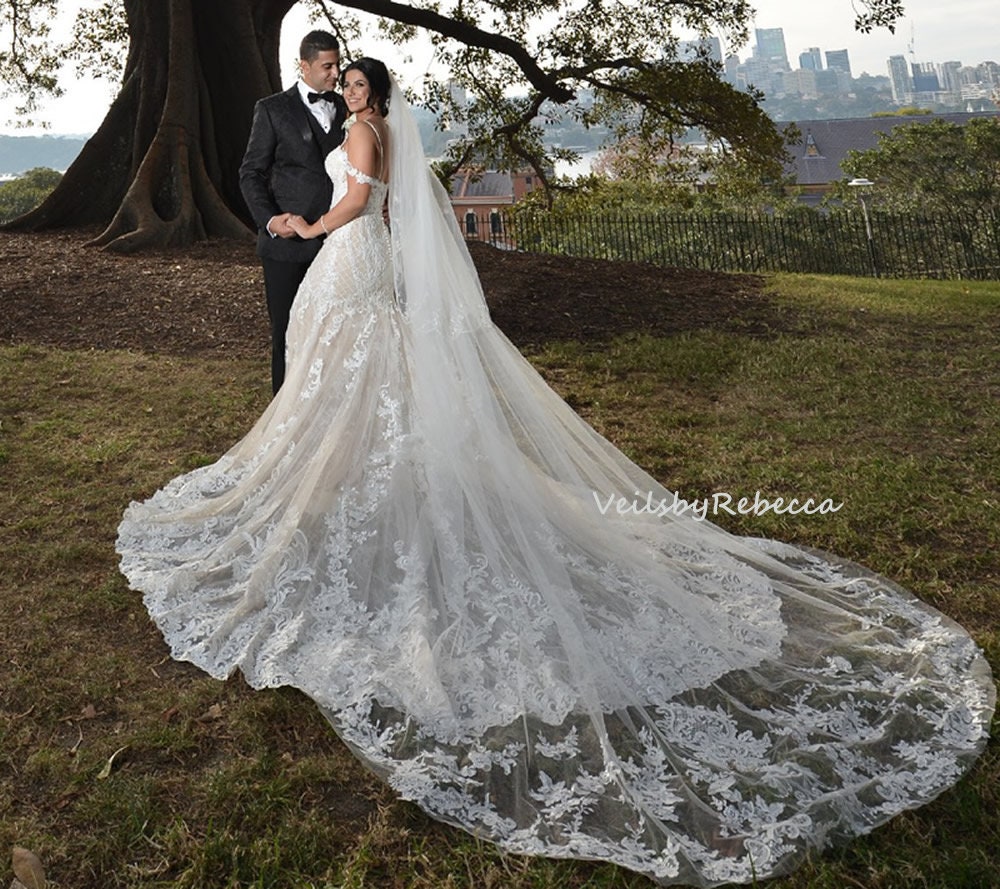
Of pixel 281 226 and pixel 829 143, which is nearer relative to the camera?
pixel 281 226

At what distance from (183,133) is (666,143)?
6.35 metres

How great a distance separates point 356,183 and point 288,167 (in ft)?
3.92

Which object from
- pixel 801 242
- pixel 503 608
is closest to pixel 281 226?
pixel 503 608

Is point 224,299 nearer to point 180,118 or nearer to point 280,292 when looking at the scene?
point 180,118

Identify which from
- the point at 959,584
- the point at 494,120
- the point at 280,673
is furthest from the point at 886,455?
the point at 494,120

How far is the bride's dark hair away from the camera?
3.78 meters

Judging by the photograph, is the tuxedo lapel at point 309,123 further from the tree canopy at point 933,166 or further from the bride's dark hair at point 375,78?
the tree canopy at point 933,166

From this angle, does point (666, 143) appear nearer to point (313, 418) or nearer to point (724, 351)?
point (724, 351)

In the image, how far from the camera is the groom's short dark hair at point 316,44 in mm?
4477

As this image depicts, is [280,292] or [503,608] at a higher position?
[280,292]

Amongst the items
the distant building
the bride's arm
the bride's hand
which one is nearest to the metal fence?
the bride's hand

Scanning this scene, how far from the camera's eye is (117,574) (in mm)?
3973

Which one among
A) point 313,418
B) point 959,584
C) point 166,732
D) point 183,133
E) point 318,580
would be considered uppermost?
point 183,133

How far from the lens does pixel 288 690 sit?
305 centimetres
